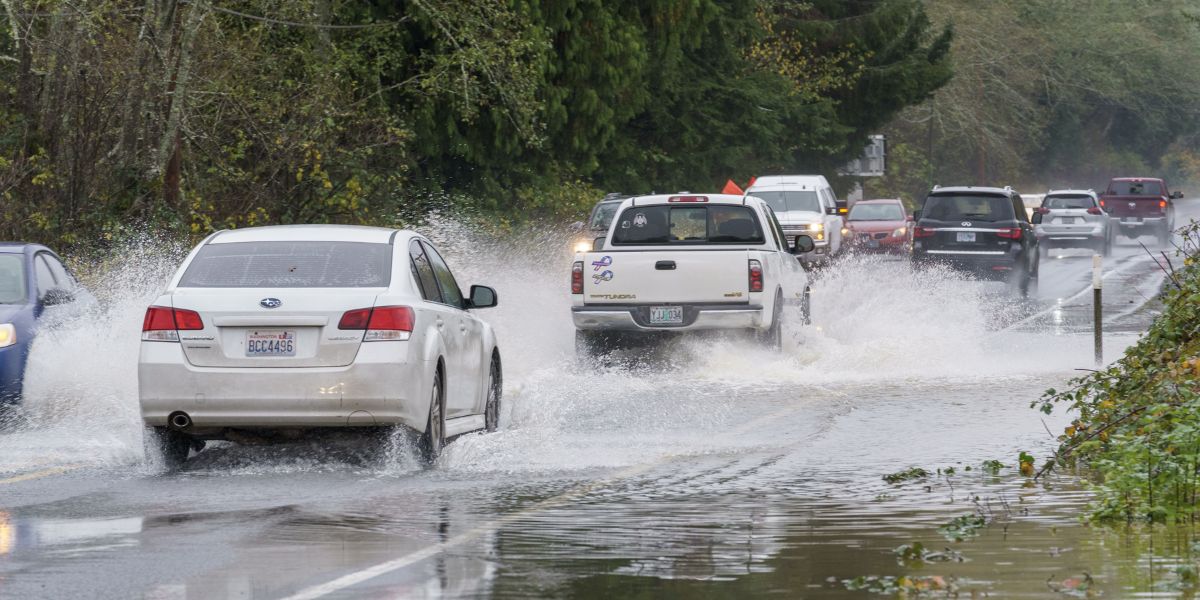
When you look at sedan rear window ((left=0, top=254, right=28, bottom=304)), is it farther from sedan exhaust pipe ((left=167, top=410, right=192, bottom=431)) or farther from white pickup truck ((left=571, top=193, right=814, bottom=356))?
white pickup truck ((left=571, top=193, right=814, bottom=356))

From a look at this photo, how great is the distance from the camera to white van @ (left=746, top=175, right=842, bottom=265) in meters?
39.3

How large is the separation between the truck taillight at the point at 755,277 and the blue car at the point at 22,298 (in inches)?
249

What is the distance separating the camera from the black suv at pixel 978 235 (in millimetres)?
33844

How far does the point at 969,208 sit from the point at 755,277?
16.4 metres

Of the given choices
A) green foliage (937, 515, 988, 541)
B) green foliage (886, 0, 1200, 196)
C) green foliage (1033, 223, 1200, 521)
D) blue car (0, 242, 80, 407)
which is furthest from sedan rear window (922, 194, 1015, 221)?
green foliage (886, 0, 1200, 196)

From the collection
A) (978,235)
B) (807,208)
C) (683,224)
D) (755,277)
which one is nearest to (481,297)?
(755,277)

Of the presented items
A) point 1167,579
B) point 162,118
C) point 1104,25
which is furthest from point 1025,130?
point 1167,579

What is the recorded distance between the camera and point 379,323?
11195 mm

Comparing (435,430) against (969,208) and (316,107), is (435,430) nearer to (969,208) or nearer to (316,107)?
(316,107)

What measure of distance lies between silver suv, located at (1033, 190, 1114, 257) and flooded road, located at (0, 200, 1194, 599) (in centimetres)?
2931

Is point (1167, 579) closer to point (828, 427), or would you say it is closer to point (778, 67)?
point (828, 427)

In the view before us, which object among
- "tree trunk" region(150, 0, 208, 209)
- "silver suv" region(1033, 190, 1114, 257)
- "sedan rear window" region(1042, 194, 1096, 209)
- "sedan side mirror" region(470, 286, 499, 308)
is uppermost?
"tree trunk" region(150, 0, 208, 209)

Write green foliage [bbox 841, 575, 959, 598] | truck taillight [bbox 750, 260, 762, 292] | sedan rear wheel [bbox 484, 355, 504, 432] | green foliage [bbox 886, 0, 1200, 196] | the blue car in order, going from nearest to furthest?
green foliage [bbox 841, 575, 959, 598] < sedan rear wheel [bbox 484, 355, 504, 432] < the blue car < truck taillight [bbox 750, 260, 762, 292] < green foliage [bbox 886, 0, 1200, 196]

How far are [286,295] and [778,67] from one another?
42400 mm
